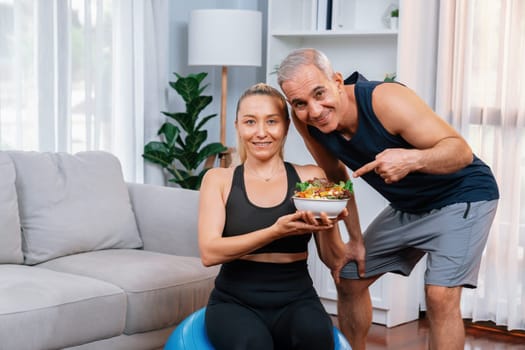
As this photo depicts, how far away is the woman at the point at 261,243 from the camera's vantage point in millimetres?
2207

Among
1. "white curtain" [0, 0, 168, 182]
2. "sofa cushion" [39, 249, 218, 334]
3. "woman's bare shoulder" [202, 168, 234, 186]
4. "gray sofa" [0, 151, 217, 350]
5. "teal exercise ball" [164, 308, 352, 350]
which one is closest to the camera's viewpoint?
"teal exercise ball" [164, 308, 352, 350]

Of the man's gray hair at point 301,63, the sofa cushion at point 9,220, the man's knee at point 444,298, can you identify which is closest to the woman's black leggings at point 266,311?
the man's knee at point 444,298

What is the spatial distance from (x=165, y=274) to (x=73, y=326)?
464 mm

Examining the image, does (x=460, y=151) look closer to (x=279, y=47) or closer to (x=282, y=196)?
(x=282, y=196)

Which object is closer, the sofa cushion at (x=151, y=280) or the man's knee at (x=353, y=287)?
the man's knee at (x=353, y=287)

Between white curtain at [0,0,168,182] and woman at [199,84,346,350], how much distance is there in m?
1.60

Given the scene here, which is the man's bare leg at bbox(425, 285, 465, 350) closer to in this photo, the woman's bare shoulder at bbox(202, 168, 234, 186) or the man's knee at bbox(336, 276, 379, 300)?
the man's knee at bbox(336, 276, 379, 300)

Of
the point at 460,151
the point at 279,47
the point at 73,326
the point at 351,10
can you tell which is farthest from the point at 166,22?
the point at 460,151

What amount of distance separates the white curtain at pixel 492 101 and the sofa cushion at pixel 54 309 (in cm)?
188

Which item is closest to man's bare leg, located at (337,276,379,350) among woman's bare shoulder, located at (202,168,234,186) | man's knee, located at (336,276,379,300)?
man's knee, located at (336,276,379,300)

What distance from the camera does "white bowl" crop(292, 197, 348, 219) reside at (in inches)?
85.5

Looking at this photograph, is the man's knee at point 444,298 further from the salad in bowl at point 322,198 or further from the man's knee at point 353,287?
the salad in bowl at point 322,198

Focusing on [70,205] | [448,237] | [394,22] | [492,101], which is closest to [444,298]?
[448,237]

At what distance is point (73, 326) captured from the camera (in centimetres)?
275
